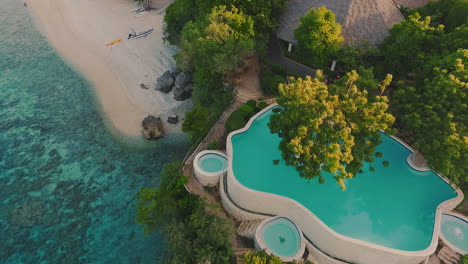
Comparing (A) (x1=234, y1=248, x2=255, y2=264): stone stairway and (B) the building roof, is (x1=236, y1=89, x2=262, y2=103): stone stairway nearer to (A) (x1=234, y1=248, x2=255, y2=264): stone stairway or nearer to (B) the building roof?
(A) (x1=234, y1=248, x2=255, y2=264): stone stairway

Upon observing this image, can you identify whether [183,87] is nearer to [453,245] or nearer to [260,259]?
[260,259]

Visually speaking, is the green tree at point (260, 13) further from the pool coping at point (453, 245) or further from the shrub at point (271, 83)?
the pool coping at point (453, 245)

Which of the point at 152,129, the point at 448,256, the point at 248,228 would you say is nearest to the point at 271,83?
the point at 152,129

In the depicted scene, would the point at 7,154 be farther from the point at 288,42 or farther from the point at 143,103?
the point at 288,42

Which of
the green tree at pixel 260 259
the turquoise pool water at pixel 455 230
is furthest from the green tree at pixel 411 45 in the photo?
the green tree at pixel 260 259

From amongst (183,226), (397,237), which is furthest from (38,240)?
(397,237)

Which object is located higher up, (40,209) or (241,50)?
(241,50)
